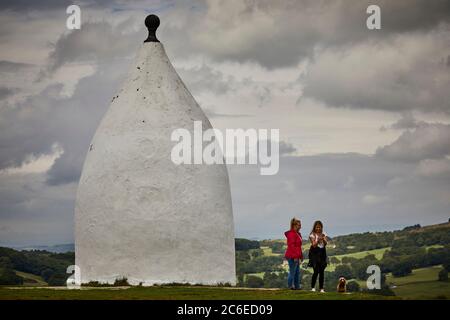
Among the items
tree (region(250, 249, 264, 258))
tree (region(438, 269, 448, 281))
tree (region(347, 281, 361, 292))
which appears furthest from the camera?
tree (region(438, 269, 448, 281))

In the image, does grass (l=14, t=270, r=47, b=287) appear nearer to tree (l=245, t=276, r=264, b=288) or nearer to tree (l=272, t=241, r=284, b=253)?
tree (l=245, t=276, r=264, b=288)

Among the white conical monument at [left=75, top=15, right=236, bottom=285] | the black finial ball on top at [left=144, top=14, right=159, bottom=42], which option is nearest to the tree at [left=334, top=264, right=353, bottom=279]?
the white conical monument at [left=75, top=15, right=236, bottom=285]

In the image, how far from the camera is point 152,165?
29.0 metres

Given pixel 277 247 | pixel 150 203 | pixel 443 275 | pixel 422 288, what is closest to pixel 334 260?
pixel 277 247

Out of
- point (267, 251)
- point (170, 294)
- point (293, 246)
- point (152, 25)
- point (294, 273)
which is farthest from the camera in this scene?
point (267, 251)

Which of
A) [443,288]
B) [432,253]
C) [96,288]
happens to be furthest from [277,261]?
[96,288]

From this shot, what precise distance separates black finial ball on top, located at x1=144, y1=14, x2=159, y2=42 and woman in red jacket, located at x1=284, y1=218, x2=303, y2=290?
27.3 ft

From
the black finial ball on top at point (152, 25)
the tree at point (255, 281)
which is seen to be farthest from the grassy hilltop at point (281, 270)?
the black finial ball on top at point (152, 25)

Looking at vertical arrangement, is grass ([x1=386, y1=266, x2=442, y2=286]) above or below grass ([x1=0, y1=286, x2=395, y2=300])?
above

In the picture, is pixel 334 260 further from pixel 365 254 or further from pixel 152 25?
pixel 152 25

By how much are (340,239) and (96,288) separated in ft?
80.6

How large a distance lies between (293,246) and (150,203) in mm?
4800

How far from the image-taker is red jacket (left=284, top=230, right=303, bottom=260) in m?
26.1

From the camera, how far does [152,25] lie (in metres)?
31.2
